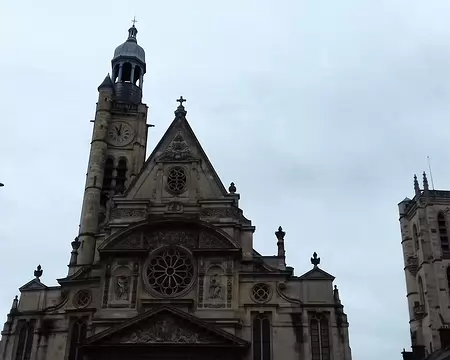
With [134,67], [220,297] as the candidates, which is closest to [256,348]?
[220,297]

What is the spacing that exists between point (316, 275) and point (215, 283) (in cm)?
427

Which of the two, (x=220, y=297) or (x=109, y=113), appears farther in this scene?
(x=109, y=113)

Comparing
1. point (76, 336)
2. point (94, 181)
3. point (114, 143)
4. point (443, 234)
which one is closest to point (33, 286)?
point (76, 336)

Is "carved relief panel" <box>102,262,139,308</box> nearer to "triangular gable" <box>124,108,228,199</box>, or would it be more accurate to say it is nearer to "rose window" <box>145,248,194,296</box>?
"rose window" <box>145,248,194,296</box>

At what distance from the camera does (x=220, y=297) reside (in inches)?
917

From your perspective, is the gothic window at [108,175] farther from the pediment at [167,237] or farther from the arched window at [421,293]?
the arched window at [421,293]

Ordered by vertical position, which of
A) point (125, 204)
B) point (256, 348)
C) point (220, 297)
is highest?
point (125, 204)

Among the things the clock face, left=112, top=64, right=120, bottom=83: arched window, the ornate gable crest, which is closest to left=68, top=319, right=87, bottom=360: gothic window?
the ornate gable crest

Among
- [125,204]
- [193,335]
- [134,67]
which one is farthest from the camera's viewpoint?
[134,67]

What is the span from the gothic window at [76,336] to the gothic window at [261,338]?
23.0ft

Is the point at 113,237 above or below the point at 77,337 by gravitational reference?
above

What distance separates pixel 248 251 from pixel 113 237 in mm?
5751

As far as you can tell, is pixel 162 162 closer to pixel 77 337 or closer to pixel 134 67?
pixel 77 337

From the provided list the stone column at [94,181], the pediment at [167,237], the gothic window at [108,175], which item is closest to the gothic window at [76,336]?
the pediment at [167,237]
